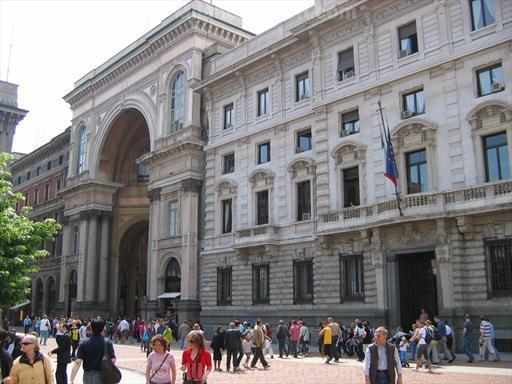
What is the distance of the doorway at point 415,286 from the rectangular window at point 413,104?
6.70 metres

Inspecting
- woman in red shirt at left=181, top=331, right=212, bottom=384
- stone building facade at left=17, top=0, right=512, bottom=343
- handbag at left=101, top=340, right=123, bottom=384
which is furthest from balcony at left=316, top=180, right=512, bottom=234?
handbag at left=101, top=340, right=123, bottom=384

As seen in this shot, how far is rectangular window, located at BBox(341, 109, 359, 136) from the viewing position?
30.8 meters

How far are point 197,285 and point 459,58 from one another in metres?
22.8

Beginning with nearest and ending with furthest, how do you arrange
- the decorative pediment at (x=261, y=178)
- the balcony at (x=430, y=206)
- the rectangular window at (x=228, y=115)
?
the balcony at (x=430, y=206), the decorative pediment at (x=261, y=178), the rectangular window at (x=228, y=115)

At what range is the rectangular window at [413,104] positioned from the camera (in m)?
28.0

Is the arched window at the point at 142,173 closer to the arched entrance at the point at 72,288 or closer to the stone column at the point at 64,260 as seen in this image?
the stone column at the point at 64,260

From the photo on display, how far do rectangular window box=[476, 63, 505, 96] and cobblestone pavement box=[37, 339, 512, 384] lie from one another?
11415 mm

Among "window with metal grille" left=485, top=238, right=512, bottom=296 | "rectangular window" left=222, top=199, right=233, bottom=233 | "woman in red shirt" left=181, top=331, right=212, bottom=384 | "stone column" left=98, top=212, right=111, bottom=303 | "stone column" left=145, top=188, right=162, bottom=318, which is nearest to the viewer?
"woman in red shirt" left=181, top=331, right=212, bottom=384

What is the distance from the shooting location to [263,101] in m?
37.5

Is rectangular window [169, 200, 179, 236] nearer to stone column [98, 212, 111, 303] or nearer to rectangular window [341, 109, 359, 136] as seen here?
stone column [98, 212, 111, 303]

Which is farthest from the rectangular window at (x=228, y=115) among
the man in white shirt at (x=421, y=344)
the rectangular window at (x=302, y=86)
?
the man in white shirt at (x=421, y=344)

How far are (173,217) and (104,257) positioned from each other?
46.9 feet

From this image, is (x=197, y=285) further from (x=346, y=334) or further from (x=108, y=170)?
(x=108, y=170)

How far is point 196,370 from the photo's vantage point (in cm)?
910
